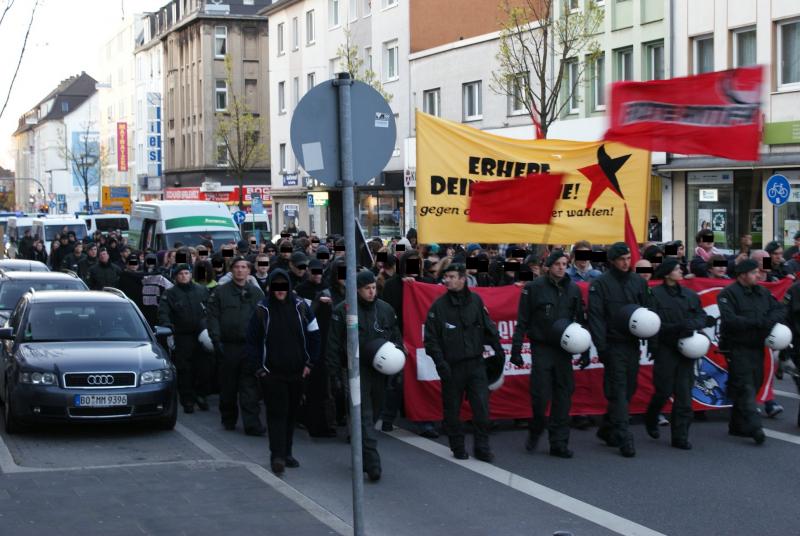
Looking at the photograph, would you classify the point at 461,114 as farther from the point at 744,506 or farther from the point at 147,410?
the point at 744,506

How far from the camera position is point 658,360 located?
11.0 meters

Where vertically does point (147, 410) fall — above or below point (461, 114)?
below

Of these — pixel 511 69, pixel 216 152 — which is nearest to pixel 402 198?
pixel 511 69

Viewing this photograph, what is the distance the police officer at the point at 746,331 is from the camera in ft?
36.1

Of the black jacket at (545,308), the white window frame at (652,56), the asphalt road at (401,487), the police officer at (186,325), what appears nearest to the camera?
the asphalt road at (401,487)

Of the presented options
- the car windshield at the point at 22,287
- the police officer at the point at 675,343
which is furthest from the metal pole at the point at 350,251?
the car windshield at the point at 22,287

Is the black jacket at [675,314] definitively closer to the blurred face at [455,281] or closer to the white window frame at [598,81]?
the blurred face at [455,281]

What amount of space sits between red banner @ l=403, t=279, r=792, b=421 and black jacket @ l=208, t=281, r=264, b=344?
1617mm

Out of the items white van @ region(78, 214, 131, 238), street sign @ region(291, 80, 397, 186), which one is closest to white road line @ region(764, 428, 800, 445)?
street sign @ region(291, 80, 397, 186)

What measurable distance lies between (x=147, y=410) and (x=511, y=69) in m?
25.5

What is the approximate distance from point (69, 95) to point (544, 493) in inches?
5490

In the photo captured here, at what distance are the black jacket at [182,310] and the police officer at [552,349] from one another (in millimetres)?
4506

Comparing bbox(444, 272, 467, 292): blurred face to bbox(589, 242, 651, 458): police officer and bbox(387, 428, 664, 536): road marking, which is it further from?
bbox(387, 428, 664, 536): road marking

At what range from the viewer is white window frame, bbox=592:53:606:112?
35656mm
